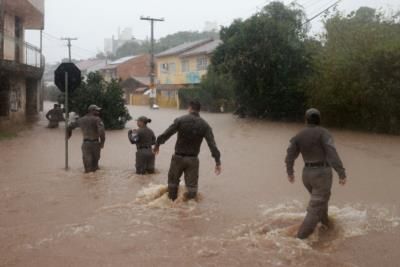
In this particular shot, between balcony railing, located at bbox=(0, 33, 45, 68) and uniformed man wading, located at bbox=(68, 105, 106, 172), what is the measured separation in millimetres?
9822

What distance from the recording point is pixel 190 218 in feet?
27.1

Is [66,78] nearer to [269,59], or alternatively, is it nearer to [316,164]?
[316,164]

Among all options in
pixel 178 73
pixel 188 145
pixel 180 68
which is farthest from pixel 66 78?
pixel 178 73

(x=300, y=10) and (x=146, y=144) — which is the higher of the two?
(x=300, y=10)

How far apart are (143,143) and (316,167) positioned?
18.6ft

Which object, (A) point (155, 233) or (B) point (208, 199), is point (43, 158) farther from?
(A) point (155, 233)

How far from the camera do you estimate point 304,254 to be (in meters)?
6.50

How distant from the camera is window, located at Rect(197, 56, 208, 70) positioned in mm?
49650

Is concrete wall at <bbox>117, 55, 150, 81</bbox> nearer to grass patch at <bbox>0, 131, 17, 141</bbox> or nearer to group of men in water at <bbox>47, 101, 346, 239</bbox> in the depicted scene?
grass patch at <bbox>0, 131, 17, 141</bbox>

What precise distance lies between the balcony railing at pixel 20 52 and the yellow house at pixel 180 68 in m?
24.0

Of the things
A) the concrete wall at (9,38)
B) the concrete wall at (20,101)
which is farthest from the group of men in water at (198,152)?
the concrete wall at (20,101)

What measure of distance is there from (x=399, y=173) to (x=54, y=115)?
54.2 feet

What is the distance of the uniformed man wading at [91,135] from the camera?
11.9 metres

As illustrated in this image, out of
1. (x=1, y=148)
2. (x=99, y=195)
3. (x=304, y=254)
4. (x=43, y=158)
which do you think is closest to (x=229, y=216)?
(x=304, y=254)
